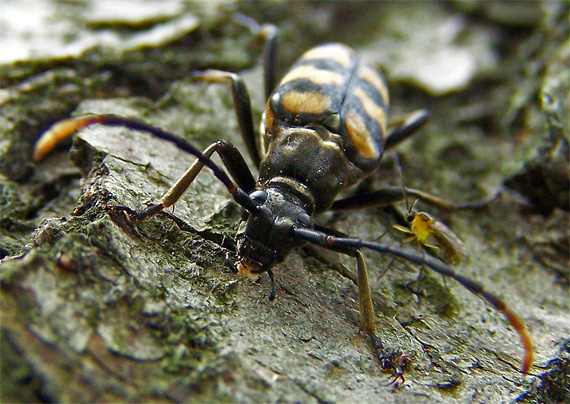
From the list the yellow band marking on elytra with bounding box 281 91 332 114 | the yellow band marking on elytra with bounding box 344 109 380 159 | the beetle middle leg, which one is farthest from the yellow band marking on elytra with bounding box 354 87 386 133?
the beetle middle leg

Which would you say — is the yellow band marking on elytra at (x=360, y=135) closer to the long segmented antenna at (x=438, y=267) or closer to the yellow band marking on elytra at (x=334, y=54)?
the yellow band marking on elytra at (x=334, y=54)

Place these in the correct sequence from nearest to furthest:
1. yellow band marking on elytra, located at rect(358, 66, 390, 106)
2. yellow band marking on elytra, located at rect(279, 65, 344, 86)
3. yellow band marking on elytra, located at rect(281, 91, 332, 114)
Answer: yellow band marking on elytra, located at rect(281, 91, 332, 114)
yellow band marking on elytra, located at rect(279, 65, 344, 86)
yellow band marking on elytra, located at rect(358, 66, 390, 106)

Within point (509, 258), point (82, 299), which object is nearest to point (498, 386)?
point (509, 258)

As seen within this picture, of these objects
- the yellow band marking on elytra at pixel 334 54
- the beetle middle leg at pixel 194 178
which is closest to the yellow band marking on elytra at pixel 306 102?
the yellow band marking on elytra at pixel 334 54

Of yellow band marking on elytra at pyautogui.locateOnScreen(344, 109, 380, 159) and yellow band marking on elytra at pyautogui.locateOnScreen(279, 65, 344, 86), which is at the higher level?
yellow band marking on elytra at pyautogui.locateOnScreen(279, 65, 344, 86)

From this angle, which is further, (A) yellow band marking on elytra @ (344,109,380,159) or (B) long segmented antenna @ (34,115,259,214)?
(A) yellow band marking on elytra @ (344,109,380,159)

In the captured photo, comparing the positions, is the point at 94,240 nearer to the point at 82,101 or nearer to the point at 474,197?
the point at 82,101

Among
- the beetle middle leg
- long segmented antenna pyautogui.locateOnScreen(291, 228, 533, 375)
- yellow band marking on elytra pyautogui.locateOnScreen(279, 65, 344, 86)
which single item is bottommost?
long segmented antenna pyautogui.locateOnScreen(291, 228, 533, 375)

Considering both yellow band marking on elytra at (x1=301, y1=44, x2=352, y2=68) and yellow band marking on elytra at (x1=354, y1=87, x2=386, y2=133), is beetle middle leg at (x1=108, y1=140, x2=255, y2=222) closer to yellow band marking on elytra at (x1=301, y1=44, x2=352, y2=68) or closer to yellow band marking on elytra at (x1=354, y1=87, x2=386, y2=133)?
yellow band marking on elytra at (x1=354, y1=87, x2=386, y2=133)
